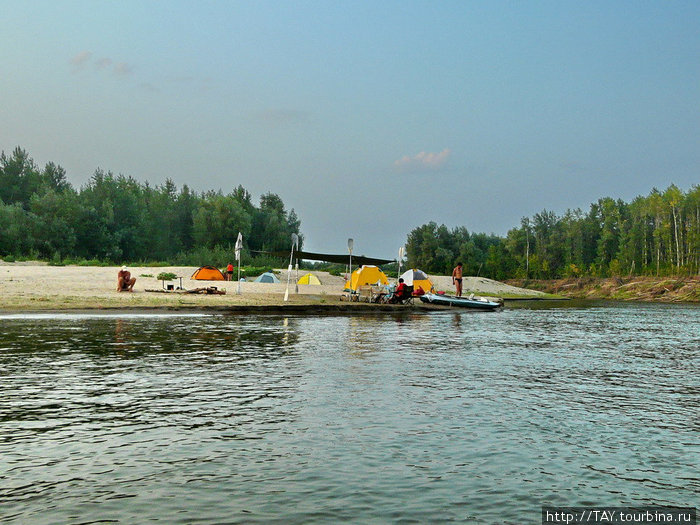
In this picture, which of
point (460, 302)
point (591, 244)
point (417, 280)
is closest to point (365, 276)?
point (417, 280)

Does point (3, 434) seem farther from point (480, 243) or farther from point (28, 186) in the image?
point (480, 243)

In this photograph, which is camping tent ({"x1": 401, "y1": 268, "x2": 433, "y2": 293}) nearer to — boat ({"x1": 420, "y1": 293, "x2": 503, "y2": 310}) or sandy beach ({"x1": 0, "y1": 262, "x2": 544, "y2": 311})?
sandy beach ({"x1": 0, "y1": 262, "x2": 544, "y2": 311})

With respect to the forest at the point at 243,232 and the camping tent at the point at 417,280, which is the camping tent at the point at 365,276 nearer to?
the camping tent at the point at 417,280

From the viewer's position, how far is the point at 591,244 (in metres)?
123

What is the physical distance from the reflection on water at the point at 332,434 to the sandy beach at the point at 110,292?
631 inches

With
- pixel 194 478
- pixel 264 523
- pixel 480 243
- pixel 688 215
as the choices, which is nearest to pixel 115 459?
pixel 194 478

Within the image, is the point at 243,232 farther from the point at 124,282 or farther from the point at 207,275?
the point at 124,282

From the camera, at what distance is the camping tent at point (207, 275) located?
57.2m

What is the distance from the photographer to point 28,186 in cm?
9594

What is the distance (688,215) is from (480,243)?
157ft

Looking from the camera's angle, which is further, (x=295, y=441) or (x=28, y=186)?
(x=28, y=186)

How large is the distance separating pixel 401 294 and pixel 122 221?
55209 millimetres

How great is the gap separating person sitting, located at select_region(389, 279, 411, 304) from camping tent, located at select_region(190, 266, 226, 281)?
20.3 metres

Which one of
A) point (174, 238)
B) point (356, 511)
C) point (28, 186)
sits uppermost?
point (28, 186)
